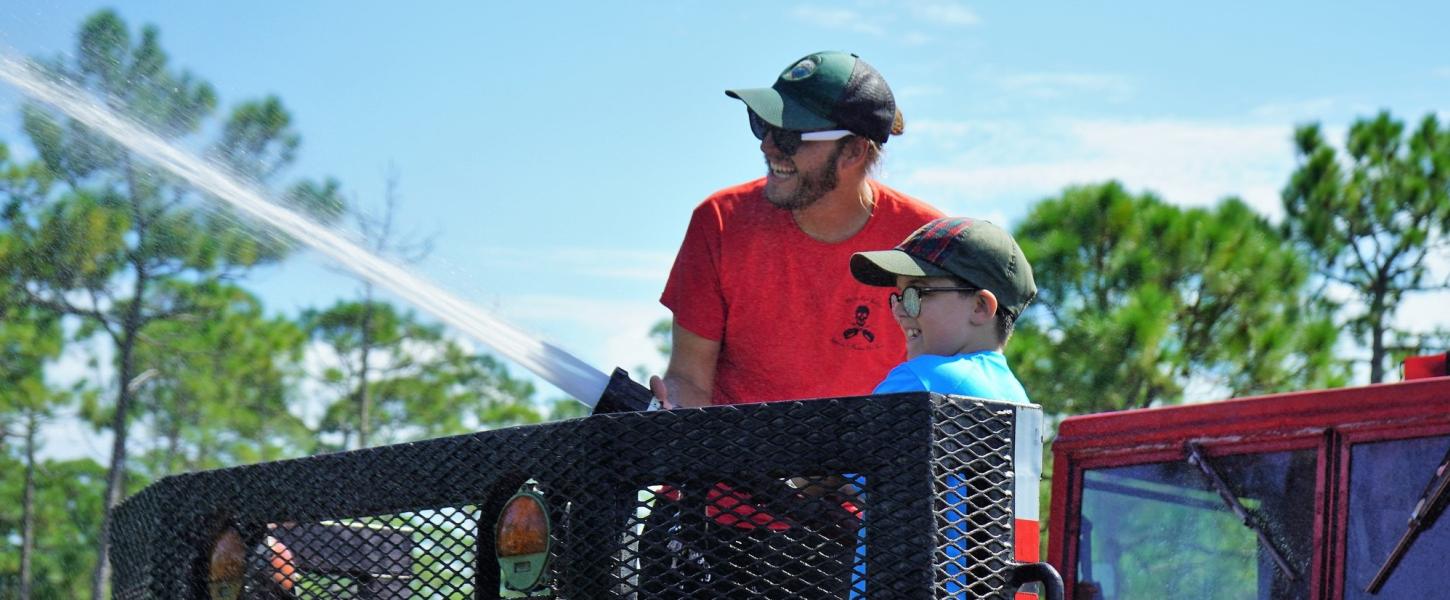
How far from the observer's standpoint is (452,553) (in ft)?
6.61

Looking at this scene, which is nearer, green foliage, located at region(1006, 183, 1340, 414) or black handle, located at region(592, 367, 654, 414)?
black handle, located at region(592, 367, 654, 414)

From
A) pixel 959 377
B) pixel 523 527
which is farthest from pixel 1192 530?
pixel 523 527

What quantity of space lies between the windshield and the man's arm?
1.93 m

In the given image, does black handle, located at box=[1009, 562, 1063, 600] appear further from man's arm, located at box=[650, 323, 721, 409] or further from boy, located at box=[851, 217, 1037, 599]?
man's arm, located at box=[650, 323, 721, 409]

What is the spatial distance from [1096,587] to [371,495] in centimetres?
347

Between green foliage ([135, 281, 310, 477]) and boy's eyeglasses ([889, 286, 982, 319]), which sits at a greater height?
green foliage ([135, 281, 310, 477])

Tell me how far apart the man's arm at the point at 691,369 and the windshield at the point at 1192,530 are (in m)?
1.93

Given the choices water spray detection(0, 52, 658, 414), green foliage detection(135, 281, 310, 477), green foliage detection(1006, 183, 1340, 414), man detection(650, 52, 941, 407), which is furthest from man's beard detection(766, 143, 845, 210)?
green foliage detection(135, 281, 310, 477)

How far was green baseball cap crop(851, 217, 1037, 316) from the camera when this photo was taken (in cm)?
244

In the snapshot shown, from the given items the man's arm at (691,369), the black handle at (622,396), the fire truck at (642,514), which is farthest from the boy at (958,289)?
the man's arm at (691,369)

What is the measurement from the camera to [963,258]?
2.44 metres

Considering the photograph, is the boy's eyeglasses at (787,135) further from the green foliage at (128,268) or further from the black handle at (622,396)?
the green foliage at (128,268)

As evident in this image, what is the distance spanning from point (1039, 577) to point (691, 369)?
1.59 m

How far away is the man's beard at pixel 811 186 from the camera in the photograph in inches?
126
